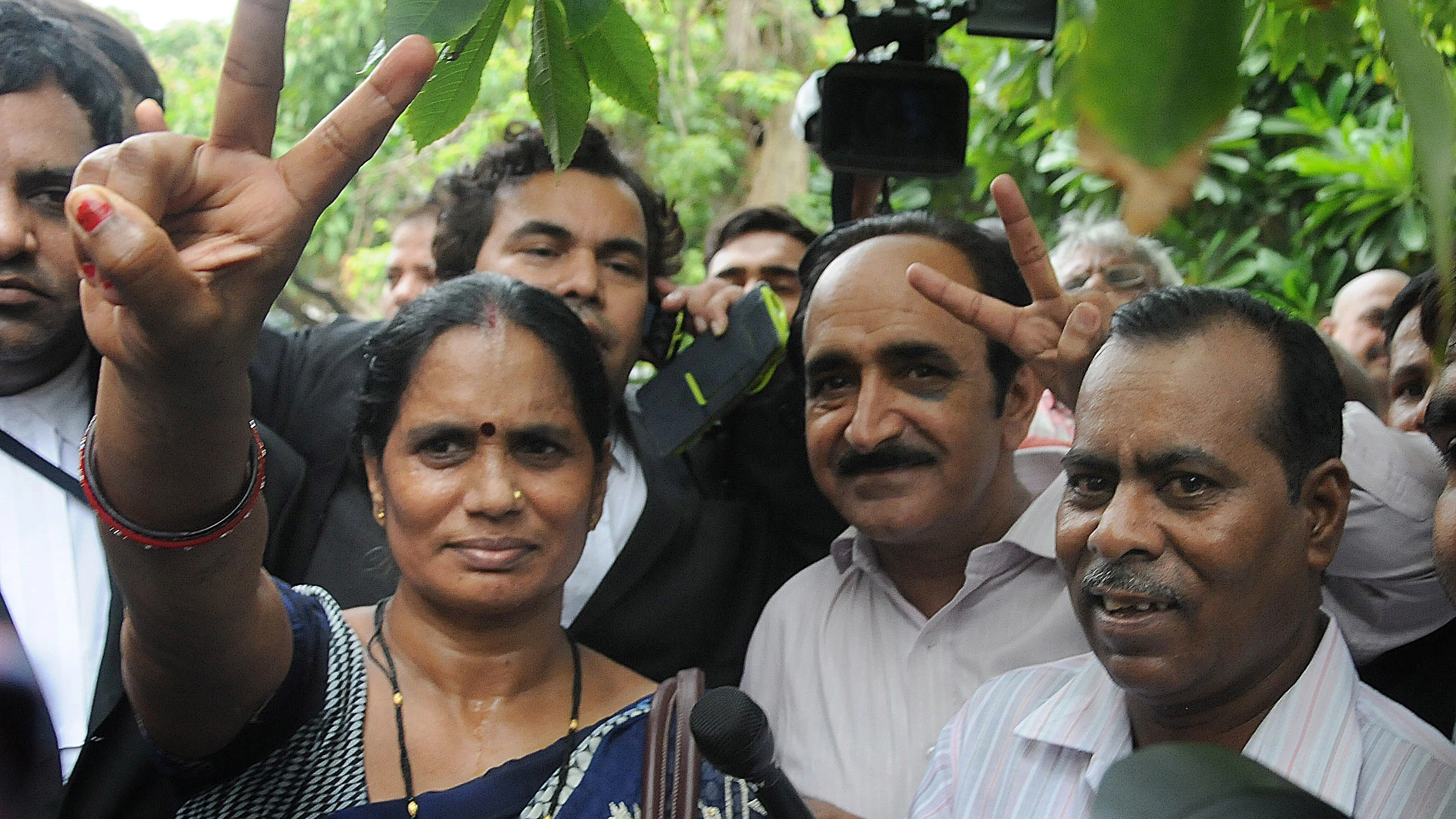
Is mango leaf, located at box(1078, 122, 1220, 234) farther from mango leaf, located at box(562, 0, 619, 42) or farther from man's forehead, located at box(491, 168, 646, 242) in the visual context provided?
man's forehead, located at box(491, 168, 646, 242)

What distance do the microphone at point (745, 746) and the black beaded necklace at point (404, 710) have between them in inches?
19.4

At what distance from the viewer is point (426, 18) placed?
864mm

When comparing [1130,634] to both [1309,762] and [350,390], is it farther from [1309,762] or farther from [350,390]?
[350,390]

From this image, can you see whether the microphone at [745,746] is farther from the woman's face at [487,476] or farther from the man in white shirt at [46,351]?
the man in white shirt at [46,351]

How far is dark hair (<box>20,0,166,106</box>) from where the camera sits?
1.97m

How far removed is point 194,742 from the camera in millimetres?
1459

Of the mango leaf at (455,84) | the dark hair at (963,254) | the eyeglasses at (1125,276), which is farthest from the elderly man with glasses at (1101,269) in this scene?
the mango leaf at (455,84)

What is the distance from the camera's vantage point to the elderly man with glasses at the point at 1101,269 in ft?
10.0

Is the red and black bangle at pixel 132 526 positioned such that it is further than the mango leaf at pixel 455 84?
Yes

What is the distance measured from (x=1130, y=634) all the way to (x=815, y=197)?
6051 mm

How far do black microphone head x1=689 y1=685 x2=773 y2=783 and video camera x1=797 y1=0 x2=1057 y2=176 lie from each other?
144 cm

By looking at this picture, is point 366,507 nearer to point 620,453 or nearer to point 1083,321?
point 620,453

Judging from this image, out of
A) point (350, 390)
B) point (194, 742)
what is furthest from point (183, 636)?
point (350, 390)

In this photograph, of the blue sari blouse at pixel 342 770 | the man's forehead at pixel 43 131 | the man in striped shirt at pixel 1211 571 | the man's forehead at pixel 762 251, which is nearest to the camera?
the man in striped shirt at pixel 1211 571
